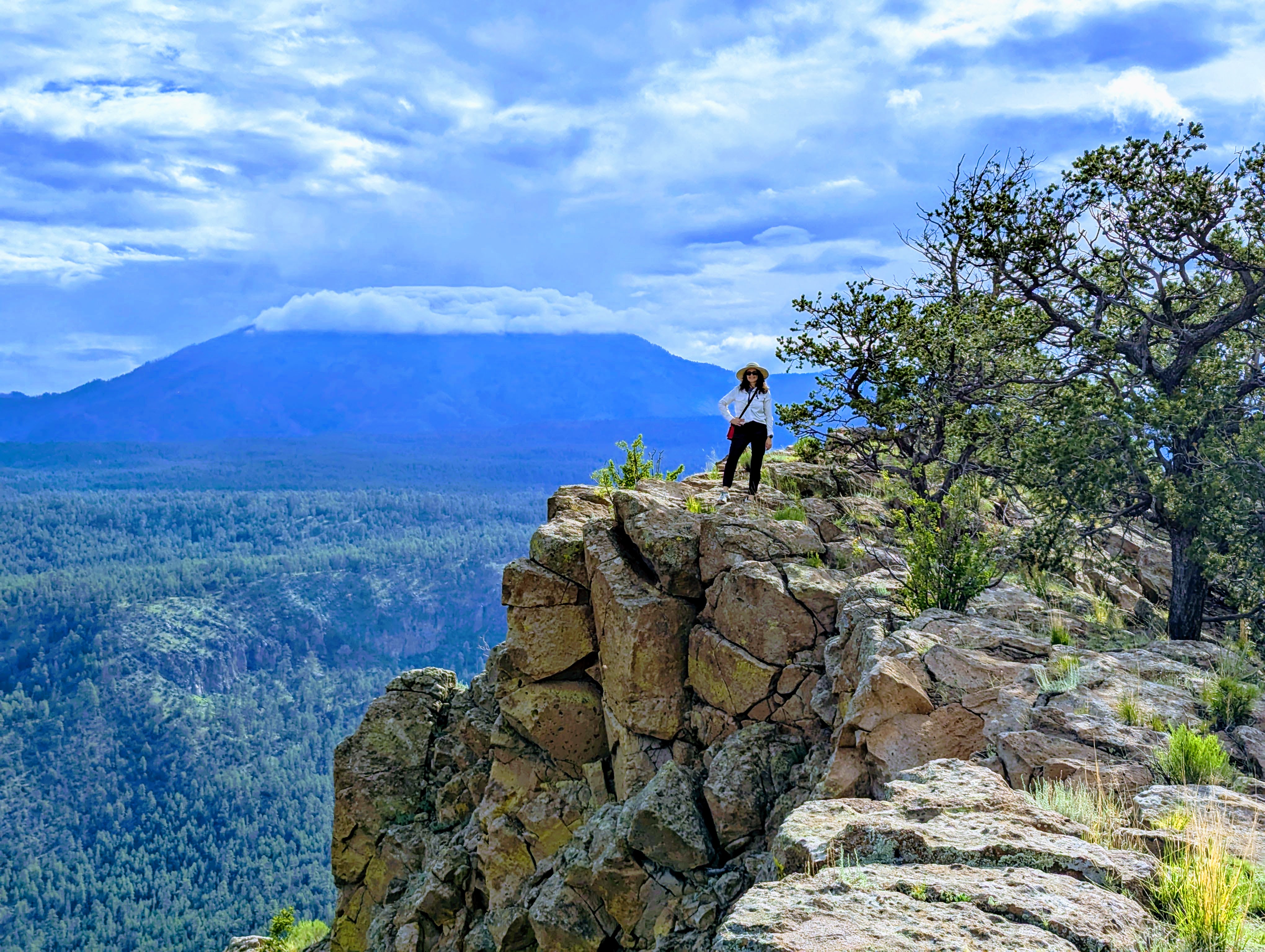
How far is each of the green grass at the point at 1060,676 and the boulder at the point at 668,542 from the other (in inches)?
258

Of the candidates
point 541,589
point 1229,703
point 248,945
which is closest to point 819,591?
point 1229,703

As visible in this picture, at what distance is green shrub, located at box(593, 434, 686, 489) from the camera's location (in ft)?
71.8

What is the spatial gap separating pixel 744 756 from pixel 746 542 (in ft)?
12.8

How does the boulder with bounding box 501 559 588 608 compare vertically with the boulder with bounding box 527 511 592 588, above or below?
below

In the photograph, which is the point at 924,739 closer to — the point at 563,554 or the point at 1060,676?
the point at 1060,676

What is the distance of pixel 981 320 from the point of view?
17125mm

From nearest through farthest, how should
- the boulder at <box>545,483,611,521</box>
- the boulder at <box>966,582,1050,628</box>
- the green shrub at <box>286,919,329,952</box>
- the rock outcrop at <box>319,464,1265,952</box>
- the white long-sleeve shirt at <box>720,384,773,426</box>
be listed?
1. the rock outcrop at <box>319,464,1265,952</box>
2. the boulder at <box>966,582,1050,628</box>
3. the white long-sleeve shirt at <box>720,384,773,426</box>
4. the boulder at <box>545,483,611,521</box>
5. the green shrub at <box>286,919,329,952</box>

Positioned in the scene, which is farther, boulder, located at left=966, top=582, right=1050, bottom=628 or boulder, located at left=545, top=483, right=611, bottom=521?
boulder, located at left=545, top=483, right=611, bottom=521

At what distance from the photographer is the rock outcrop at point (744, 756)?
18.6 ft

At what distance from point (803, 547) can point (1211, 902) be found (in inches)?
420

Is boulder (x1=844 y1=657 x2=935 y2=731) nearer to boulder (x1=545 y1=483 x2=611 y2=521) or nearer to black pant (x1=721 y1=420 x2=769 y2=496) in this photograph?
black pant (x1=721 y1=420 x2=769 y2=496)

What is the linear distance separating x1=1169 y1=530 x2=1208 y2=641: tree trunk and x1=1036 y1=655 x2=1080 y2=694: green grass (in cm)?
369

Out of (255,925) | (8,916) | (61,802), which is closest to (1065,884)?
(255,925)

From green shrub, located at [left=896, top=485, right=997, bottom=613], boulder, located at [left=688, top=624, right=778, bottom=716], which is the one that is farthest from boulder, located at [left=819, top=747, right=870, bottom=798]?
boulder, located at [left=688, top=624, right=778, bottom=716]
